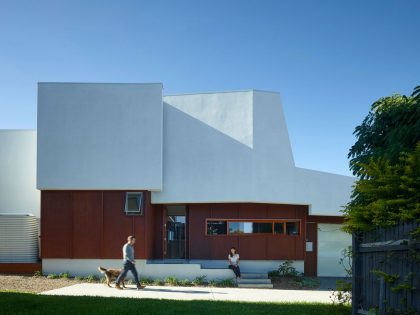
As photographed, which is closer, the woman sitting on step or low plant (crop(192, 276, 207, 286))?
low plant (crop(192, 276, 207, 286))

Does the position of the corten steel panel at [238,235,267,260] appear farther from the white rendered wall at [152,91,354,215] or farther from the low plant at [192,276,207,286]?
the low plant at [192,276,207,286]

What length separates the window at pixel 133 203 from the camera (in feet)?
66.9

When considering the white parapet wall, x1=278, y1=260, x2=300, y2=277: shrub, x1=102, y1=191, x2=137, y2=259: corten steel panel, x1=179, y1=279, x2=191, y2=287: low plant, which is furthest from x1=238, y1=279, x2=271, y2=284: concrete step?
x1=102, y1=191, x2=137, y2=259: corten steel panel

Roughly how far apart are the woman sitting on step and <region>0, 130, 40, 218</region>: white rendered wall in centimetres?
980

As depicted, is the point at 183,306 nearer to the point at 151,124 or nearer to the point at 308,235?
the point at 151,124

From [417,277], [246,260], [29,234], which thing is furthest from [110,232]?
[417,277]

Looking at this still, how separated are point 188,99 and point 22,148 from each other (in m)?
8.75

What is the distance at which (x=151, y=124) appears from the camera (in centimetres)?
2042

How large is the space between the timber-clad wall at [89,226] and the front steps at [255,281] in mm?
3958

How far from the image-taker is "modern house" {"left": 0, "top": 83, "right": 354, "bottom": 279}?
20.3 m

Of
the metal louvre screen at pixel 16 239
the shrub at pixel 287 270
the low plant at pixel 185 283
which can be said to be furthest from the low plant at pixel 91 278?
the shrub at pixel 287 270

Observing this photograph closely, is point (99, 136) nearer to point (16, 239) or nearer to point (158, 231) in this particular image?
point (158, 231)

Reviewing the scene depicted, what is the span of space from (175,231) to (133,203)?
3.14 metres

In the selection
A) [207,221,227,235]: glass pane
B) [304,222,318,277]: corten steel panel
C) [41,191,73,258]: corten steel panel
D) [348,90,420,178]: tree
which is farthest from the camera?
[304,222,318,277]: corten steel panel
